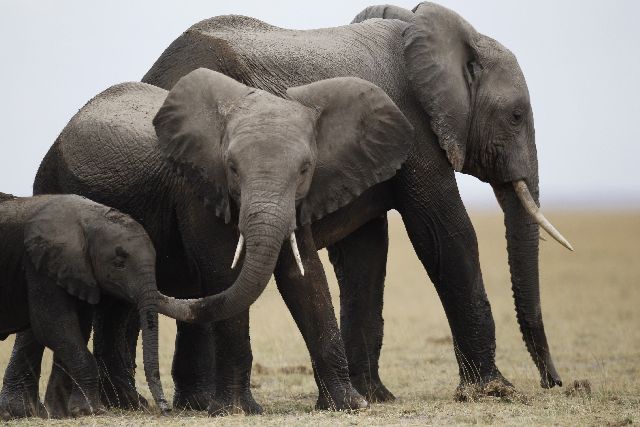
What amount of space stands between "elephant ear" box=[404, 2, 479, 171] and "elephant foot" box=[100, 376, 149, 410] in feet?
11.2

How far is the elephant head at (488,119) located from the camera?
13.2m

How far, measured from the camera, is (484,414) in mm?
11438

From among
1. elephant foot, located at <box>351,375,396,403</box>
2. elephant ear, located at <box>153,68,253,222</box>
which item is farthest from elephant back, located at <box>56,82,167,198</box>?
elephant foot, located at <box>351,375,396,403</box>

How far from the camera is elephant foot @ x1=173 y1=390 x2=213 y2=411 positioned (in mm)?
13008

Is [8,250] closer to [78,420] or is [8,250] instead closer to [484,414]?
[78,420]

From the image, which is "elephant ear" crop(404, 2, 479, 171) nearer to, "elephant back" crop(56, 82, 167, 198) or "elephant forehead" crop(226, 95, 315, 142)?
"elephant forehead" crop(226, 95, 315, 142)

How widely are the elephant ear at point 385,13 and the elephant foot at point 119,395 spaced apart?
171 inches

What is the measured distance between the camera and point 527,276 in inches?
540

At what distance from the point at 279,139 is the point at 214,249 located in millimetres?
1181

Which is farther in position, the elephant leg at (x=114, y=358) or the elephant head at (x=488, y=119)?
the elephant head at (x=488, y=119)

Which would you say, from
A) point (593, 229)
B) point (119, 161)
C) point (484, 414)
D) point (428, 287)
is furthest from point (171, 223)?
point (593, 229)

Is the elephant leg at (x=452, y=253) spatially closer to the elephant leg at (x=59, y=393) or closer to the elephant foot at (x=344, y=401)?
the elephant foot at (x=344, y=401)

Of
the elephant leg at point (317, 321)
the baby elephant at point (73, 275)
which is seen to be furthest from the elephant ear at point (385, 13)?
the baby elephant at point (73, 275)

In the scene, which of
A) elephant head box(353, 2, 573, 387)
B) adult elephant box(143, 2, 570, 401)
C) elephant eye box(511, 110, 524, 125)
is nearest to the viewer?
adult elephant box(143, 2, 570, 401)
